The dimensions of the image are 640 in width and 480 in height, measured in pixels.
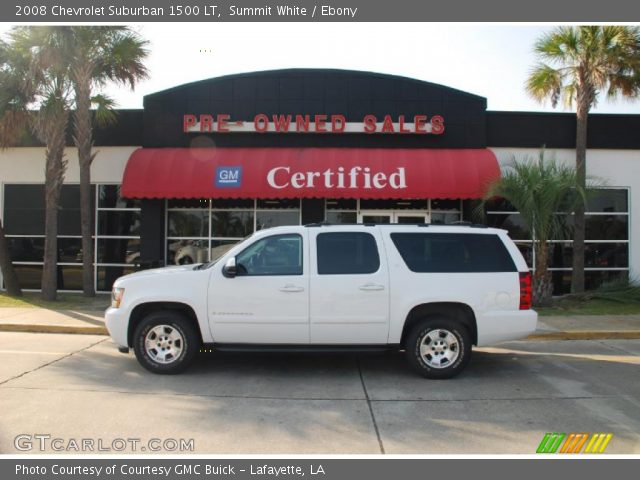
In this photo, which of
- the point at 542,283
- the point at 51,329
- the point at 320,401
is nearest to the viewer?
the point at 320,401

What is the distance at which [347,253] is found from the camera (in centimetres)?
677

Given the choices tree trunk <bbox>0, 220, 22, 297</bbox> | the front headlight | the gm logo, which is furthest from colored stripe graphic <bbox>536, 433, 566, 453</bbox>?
tree trunk <bbox>0, 220, 22, 297</bbox>

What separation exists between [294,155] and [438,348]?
8.21m

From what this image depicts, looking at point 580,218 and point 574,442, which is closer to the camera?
point 574,442

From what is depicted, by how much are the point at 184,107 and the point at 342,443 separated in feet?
39.5

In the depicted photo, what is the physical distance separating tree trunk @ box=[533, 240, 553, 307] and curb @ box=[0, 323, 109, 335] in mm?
9447

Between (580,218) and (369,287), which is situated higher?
(580,218)

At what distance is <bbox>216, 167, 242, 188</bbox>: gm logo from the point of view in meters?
13.3

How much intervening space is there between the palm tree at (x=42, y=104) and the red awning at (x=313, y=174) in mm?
1744

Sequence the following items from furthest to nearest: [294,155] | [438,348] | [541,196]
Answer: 1. [294,155]
2. [541,196]
3. [438,348]

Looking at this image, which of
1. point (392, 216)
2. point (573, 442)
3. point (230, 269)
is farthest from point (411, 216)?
point (573, 442)

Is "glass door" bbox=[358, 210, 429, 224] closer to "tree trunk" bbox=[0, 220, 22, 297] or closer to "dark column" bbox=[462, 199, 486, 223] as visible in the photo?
"dark column" bbox=[462, 199, 486, 223]

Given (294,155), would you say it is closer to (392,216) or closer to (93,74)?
(392,216)

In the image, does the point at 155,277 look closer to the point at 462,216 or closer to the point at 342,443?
the point at 342,443
